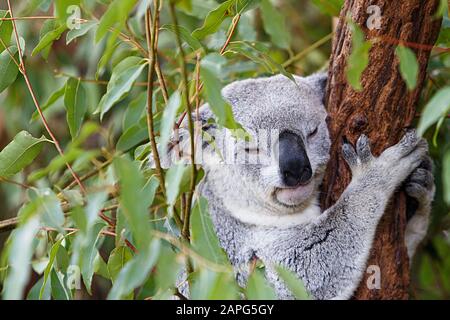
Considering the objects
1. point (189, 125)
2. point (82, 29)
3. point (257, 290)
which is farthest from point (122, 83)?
point (257, 290)

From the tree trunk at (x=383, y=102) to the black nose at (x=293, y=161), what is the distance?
183mm

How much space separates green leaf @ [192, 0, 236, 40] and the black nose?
438 millimetres

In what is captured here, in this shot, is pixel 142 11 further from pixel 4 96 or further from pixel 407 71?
pixel 4 96

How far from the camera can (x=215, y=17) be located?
81.8 inches

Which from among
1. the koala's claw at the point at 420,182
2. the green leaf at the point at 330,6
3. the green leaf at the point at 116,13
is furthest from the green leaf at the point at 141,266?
the green leaf at the point at 330,6

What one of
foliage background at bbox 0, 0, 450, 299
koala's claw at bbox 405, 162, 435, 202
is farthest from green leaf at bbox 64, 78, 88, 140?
koala's claw at bbox 405, 162, 435, 202

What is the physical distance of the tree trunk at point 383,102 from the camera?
216 cm

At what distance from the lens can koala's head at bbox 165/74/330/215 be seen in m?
2.30

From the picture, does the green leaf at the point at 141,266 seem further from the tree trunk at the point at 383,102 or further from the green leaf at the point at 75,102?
the tree trunk at the point at 383,102

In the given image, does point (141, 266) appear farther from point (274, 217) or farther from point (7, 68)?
point (274, 217)

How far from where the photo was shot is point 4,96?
157 inches

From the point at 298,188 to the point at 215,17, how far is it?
2.21ft

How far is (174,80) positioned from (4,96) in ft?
4.44
